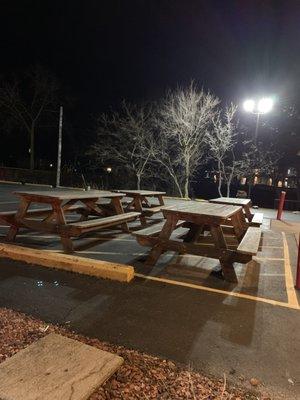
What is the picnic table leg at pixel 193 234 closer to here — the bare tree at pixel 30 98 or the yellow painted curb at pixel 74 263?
the yellow painted curb at pixel 74 263

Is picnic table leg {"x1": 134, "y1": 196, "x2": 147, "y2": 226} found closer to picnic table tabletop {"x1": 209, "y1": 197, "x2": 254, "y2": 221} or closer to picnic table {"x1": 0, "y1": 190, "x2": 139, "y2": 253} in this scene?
picnic table tabletop {"x1": 209, "y1": 197, "x2": 254, "y2": 221}

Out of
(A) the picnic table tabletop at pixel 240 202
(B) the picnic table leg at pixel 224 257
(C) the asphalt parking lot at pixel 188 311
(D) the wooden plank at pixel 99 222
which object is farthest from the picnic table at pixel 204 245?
(A) the picnic table tabletop at pixel 240 202

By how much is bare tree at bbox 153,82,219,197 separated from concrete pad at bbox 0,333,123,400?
21881 millimetres

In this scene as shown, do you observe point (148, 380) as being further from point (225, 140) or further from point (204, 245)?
point (225, 140)

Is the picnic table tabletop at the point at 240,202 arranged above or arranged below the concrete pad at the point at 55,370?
above

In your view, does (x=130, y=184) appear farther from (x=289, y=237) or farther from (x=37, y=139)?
(x=289, y=237)

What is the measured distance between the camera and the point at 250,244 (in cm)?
527

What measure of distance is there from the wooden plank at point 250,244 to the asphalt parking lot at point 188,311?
1.96 ft

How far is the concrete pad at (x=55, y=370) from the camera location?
2.43 meters

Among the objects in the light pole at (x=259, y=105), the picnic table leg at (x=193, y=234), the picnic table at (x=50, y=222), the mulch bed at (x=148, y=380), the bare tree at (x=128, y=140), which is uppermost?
the light pole at (x=259, y=105)

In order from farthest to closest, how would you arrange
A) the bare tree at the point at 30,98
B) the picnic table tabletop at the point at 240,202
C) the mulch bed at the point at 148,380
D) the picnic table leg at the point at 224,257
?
the bare tree at the point at 30,98 → the picnic table tabletop at the point at 240,202 → the picnic table leg at the point at 224,257 → the mulch bed at the point at 148,380

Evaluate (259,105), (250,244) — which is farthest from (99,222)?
(259,105)

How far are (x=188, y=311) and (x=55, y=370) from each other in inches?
72.8

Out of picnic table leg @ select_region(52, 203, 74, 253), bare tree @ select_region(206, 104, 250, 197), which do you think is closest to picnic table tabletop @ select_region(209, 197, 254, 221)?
picnic table leg @ select_region(52, 203, 74, 253)
